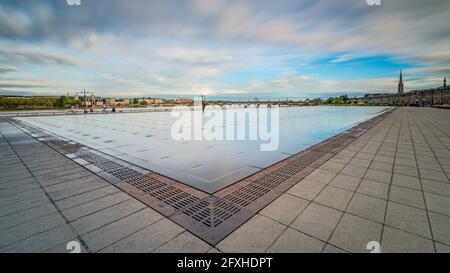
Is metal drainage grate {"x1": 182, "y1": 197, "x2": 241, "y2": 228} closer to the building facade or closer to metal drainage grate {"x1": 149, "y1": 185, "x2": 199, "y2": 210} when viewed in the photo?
metal drainage grate {"x1": 149, "y1": 185, "x2": 199, "y2": 210}

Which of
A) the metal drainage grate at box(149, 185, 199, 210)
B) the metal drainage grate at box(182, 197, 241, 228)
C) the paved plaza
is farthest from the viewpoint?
the metal drainage grate at box(149, 185, 199, 210)

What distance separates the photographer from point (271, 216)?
289 cm

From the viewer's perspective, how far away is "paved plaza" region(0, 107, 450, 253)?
2307 millimetres

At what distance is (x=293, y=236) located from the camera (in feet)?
8.03

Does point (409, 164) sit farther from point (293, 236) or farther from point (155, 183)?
point (155, 183)

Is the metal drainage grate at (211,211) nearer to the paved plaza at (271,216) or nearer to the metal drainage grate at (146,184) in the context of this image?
the paved plaza at (271,216)

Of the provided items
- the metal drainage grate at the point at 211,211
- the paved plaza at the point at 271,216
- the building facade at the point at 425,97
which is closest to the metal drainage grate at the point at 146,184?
the paved plaza at the point at 271,216

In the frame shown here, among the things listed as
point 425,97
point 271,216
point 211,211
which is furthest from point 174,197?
point 425,97

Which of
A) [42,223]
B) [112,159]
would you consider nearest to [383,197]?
[42,223]

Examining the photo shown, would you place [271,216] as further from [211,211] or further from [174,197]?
[174,197]

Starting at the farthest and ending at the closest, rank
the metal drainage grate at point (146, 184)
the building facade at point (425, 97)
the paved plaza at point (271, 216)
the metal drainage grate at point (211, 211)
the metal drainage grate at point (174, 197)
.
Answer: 1. the building facade at point (425, 97)
2. the metal drainage grate at point (146, 184)
3. the metal drainage grate at point (174, 197)
4. the metal drainage grate at point (211, 211)
5. the paved plaza at point (271, 216)

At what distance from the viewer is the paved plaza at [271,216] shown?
231 cm

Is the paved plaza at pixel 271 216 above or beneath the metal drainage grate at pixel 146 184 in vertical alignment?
beneath

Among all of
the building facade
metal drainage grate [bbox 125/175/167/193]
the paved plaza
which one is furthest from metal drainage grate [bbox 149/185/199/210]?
the building facade
